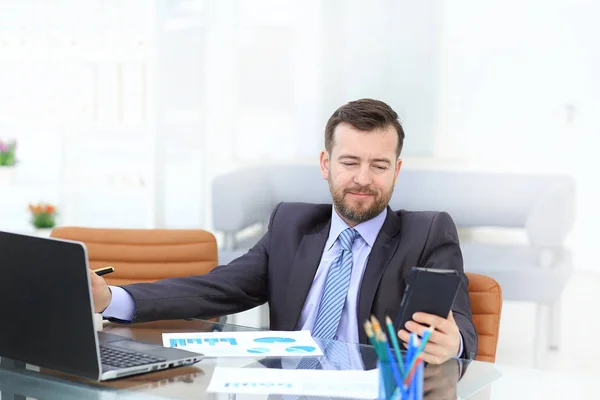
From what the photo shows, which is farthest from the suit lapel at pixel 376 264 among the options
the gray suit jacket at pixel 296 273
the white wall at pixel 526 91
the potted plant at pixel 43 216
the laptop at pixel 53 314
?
the potted plant at pixel 43 216

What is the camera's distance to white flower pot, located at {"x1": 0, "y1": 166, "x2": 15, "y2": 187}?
4336 mm

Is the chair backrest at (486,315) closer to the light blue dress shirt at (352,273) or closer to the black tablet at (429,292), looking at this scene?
the light blue dress shirt at (352,273)

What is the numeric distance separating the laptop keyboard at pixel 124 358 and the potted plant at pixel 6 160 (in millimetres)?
2765

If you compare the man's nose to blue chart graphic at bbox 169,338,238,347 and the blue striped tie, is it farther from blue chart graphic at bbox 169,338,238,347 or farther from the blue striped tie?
blue chart graphic at bbox 169,338,238,347

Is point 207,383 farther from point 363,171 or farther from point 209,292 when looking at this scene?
point 363,171

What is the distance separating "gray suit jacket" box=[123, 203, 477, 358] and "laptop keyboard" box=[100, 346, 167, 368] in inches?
13.0

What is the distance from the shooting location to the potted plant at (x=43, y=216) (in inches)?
168

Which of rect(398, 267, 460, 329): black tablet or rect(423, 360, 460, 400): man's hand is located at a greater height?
rect(398, 267, 460, 329): black tablet

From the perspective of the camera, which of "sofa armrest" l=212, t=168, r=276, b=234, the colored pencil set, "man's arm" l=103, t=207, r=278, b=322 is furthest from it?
"sofa armrest" l=212, t=168, r=276, b=234

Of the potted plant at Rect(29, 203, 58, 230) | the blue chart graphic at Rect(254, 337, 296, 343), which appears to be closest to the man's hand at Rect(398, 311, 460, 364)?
the blue chart graphic at Rect(254, 337, 296, 343)

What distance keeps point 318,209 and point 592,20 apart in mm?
1495

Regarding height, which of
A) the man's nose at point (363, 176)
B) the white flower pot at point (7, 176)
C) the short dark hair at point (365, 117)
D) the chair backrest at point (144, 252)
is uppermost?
the short dark hair at point (365, 117)

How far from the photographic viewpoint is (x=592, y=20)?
3.25 m

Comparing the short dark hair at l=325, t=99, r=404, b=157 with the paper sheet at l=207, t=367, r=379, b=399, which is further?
the short dark hair at l=325, t=99, r=404, b=157
